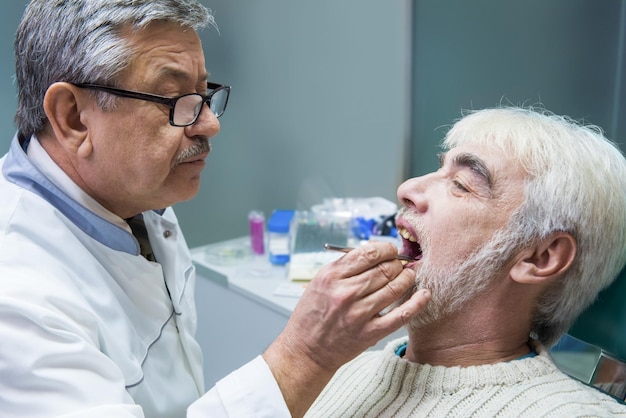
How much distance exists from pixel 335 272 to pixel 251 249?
1.47 metres

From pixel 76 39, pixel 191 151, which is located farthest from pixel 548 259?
pixel 76 39

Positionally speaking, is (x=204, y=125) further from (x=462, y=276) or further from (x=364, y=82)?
(x=364, y=82)

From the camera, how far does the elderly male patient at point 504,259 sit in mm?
1054

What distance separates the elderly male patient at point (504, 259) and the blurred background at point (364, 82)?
99 cm

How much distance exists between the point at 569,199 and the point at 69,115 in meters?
0.92

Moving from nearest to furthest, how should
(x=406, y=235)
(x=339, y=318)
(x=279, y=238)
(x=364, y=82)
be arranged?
(x=339, y=318) < (x=406, y=235) < (x=279, y=238) < (x=364, y=82)

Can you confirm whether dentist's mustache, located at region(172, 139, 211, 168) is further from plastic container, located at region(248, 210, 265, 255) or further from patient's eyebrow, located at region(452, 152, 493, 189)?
plastic container, located at region(248, 210, 265, 255)

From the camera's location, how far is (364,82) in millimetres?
2461

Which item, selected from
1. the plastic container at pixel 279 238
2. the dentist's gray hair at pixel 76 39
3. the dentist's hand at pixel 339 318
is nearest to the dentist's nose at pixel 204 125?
the dentist's gray hair at pixel 76 39

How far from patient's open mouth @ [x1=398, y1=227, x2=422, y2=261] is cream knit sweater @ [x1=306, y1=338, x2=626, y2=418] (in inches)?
8.4

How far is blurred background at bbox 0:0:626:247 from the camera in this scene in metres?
2.01

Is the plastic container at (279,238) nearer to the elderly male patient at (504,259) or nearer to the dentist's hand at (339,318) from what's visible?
the elderly male patient at (504,259)

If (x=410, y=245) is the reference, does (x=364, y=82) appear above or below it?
above

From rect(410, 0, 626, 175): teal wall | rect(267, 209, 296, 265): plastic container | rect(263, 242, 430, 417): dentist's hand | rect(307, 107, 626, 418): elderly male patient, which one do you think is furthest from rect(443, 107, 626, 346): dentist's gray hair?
rect(267, 209, 296, 265): plastic container
